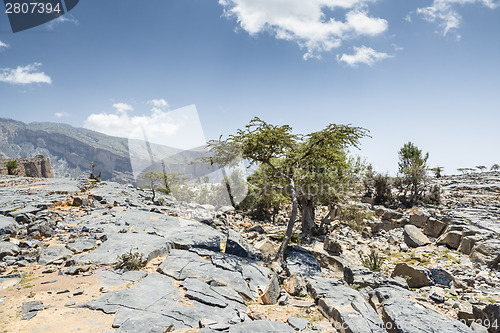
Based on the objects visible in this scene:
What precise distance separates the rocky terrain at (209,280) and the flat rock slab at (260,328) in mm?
27

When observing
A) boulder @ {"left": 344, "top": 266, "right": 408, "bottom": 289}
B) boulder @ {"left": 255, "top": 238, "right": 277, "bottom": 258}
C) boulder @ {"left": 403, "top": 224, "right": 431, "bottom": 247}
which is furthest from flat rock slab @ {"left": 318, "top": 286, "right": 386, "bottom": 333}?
boulder @ {"left": 403, "top": 224, "right": 431, "bottom": 247}

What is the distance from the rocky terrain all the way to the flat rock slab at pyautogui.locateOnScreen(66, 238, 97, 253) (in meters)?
0.03

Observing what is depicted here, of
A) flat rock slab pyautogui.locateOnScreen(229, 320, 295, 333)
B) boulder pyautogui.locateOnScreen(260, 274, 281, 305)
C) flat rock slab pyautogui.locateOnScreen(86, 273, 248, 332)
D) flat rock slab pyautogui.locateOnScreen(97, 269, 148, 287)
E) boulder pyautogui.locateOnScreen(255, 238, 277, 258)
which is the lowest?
boulder pyautogui.locateOnScreen(255, 238, 277, 258)

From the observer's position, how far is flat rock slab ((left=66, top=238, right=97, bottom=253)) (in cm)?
811

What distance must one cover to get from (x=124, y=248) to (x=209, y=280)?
331cm

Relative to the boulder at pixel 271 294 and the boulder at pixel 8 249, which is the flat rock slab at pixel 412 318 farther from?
the boulder at pixel 8 249

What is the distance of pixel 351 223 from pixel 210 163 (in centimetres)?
928

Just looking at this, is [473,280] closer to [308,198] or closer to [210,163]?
[308,198]

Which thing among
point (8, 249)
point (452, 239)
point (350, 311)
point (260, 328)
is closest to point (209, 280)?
point (260, 328)

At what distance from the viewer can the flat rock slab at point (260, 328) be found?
15.5 ft

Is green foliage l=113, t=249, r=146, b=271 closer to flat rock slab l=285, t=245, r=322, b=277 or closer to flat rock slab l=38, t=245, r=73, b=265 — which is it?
flat rock slab l=38, t=245, r=73, b=265

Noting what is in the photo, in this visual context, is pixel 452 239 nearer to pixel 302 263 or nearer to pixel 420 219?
pixel 420 219

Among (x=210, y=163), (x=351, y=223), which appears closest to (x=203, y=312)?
(x=210, y=163)

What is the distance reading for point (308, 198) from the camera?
55.0 ft
